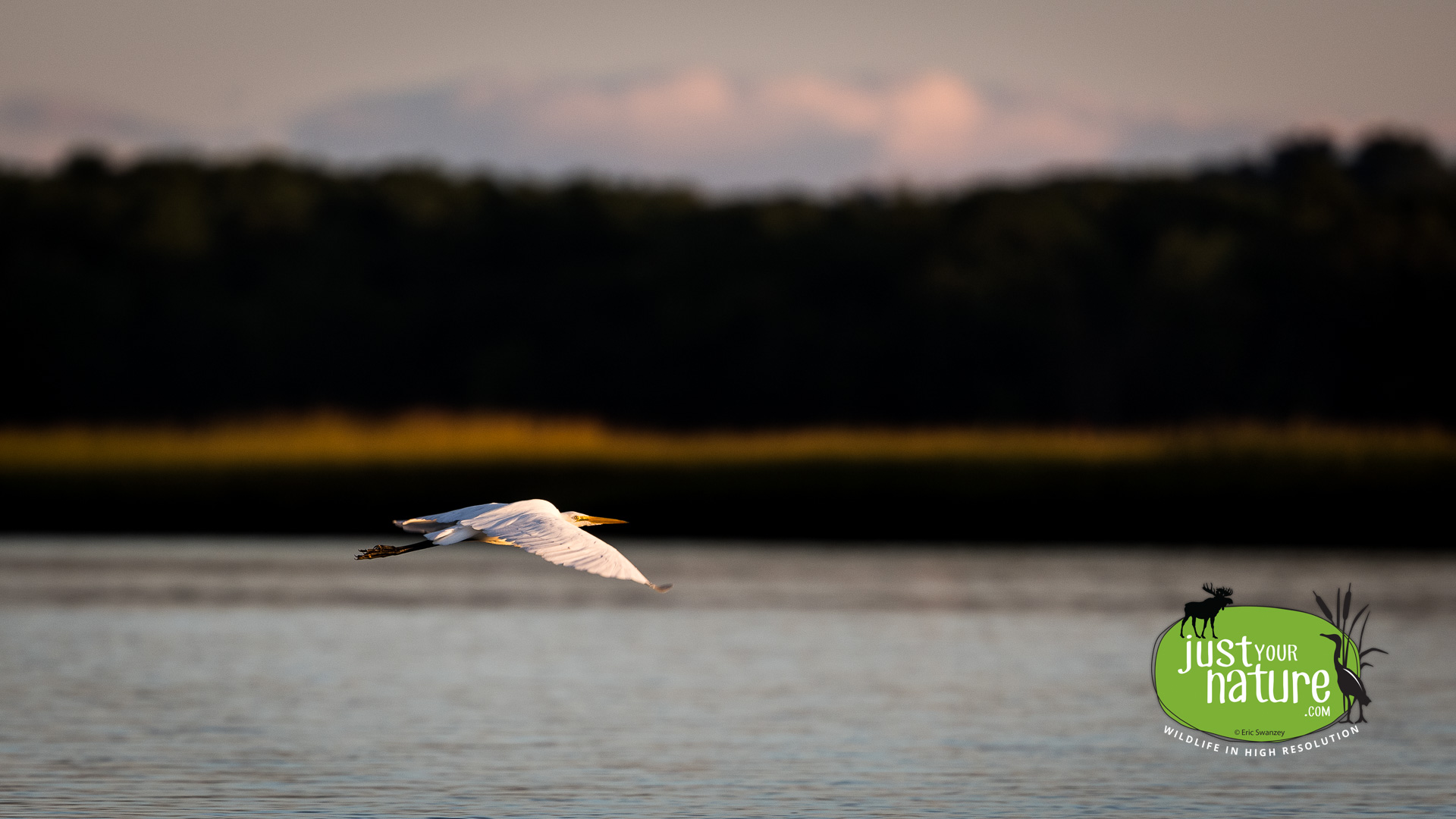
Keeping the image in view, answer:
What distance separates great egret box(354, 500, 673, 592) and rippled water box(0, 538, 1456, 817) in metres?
2.00

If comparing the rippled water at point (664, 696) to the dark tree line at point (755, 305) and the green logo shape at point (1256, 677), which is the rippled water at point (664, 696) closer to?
the green logo shape at point (1256, 677)

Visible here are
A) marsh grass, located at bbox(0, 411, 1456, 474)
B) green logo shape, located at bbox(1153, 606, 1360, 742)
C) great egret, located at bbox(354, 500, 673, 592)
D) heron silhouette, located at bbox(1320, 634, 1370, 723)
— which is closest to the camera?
great egret, located at bbox(354, 500, 673, 592)

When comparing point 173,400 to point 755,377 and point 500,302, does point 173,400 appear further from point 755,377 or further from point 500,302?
point 755,377

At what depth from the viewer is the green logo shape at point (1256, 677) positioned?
18969 mm

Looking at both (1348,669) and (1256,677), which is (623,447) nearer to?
(1348,669)

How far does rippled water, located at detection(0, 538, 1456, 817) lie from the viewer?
15.5m

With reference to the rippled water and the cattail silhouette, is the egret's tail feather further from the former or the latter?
the cattail silhouette

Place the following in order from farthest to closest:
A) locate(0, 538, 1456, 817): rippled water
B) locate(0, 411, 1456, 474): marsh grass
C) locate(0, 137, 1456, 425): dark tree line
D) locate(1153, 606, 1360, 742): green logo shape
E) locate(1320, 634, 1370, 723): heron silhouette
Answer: locate(0, 137, 1456, 425): dark tree line < locate(0, 411, 1456, 474): marsh grass < locate(1320, 634, 1370, 723): heron silhouette < locate(1153, 606, 1360, 742): green logo shape < locate(0, 538, 1456, 817): rippled water

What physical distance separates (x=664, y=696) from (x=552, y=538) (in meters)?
7.59

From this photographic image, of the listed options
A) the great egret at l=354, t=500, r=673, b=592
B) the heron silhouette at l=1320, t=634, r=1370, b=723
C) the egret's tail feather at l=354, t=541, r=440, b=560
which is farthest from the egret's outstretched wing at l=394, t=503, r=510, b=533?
the heron silhouette at l=1320, t=634, r=1370, b=723

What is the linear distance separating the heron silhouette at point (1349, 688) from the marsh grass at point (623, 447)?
2367 centimetres

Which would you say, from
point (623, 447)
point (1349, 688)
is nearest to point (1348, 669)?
point (1349, 688)

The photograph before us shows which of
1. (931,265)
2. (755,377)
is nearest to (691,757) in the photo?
(755,377)

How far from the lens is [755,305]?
69688 mm
